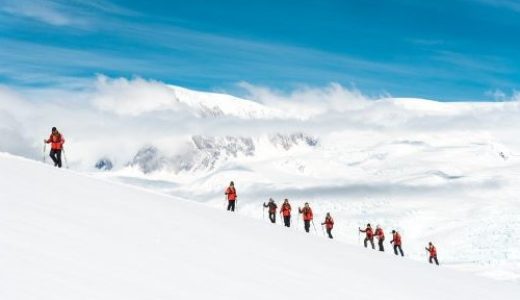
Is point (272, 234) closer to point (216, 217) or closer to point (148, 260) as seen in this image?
point (216, 217)

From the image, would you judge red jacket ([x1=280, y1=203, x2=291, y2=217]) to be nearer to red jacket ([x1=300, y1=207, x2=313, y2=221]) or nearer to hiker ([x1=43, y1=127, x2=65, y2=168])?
red jacket ([x1=300, y1=207, x2=313, y2=221])

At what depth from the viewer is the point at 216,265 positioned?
17.1 m

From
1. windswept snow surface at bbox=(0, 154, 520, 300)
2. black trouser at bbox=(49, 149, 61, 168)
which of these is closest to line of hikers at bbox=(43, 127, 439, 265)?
black trouser at bbox=(49, 149, 61, 168)

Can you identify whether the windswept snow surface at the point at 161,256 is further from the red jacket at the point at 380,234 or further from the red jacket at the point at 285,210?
the red jacket at the point at 380,234

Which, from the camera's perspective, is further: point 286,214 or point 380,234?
point 380,234

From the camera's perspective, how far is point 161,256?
53.1 feet

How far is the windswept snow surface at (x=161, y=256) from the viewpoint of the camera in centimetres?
1202

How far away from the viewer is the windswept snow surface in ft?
39.4

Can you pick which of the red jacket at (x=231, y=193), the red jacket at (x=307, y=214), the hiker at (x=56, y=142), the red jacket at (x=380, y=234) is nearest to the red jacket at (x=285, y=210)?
the red jacket at (x=307, y=214)

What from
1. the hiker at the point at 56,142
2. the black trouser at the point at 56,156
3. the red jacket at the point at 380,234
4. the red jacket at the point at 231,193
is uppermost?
the hiker at the point at 56,142

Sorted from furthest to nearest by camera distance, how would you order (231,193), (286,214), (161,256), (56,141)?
A: (286,214) < (231,193) < (56,141) < (161,256)

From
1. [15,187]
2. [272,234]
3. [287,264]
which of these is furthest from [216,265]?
[272,234]

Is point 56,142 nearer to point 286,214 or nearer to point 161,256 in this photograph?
→ point 286,214

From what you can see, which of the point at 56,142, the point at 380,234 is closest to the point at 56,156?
the point at 56,142
